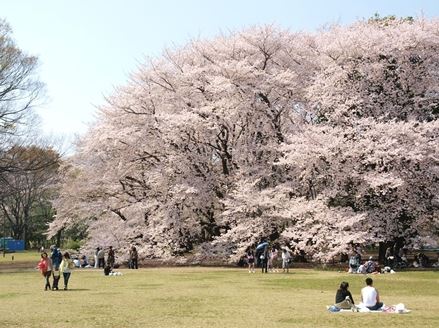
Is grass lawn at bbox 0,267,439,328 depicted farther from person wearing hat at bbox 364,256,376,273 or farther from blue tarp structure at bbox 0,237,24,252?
blue tarp structure at bbox 0,237,24,252

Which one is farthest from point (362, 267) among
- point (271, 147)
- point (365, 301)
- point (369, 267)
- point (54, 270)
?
point (54, 270)

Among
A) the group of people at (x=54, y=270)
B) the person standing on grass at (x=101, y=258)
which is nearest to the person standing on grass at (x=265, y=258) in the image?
the group of people at (x=54, y=270)

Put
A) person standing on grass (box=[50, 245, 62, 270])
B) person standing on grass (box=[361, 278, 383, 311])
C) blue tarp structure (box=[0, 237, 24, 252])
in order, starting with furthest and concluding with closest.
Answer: blue tarp structure (box=[0, 237, 24, 252])
person standing on grass (box=[50, 245, 62, 270])
person standing on grass (box=[361, 278, 383, 311])

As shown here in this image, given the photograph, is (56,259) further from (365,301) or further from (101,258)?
(101,258)

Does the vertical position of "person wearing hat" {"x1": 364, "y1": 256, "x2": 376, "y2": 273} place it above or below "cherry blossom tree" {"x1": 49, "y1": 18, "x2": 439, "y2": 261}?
below

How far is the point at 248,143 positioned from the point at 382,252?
37.1 ft

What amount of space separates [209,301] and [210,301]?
0.10 ft

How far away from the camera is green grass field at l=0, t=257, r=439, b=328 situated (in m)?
14.3

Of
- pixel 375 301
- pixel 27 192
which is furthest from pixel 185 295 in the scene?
pixel 27 192

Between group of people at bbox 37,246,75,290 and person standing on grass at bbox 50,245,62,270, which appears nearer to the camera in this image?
group of people at bbox 37,246,75,290

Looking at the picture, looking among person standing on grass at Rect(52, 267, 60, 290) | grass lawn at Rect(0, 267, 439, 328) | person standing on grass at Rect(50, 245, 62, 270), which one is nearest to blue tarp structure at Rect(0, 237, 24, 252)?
grass lawn at Rect(0, 267, 439, 328)

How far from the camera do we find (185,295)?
20.5 meters

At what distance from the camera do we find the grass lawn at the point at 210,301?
564 inches

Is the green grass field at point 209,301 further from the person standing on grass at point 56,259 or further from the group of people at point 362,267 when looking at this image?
the person standing on grass at point 56,259
